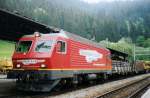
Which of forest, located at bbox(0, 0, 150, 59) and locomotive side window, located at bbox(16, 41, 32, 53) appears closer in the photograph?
locomotive side window, located at bbox(16, 41, 32, 53)

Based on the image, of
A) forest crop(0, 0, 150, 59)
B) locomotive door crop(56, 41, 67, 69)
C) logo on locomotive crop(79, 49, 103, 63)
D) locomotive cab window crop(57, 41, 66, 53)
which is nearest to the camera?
locomotive door crop(56, 41, 67, 69)

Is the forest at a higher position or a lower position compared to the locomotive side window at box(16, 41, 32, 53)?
higher

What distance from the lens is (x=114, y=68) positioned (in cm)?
2953

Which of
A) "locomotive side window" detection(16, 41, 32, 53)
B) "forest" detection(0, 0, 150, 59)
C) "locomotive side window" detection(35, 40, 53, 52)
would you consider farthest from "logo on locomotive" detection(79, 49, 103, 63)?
"forest" detection(0, 0, 150, 59)

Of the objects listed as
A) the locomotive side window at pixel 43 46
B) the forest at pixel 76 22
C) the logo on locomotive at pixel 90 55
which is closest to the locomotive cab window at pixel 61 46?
the locomotive side window at pixel 43 46

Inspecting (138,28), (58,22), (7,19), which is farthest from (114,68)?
(138,28)

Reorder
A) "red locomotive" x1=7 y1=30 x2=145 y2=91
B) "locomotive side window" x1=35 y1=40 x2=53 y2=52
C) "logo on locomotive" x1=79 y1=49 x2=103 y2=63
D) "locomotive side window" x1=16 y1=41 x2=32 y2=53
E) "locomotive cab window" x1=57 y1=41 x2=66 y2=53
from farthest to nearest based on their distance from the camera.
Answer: "logo on locomotive" x1=79 y1=49 x2=103 y2=63 → "locomotive side window" x1=16 y1=41 x2=32 y2=53 → "locomotive cab window" x1=57 y1=41 x2=66 y2=53 → "locomotive side window" x1=35 y1=40 x2=53 y2=52 → "red locomotive" x1=7 y1=30 x2=145 y2=91

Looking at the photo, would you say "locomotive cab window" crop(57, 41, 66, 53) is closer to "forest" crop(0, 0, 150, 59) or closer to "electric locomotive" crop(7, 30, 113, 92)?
"electric locomotive" crop(7, 30, 113, 92)

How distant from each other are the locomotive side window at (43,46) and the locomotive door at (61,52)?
0.47m

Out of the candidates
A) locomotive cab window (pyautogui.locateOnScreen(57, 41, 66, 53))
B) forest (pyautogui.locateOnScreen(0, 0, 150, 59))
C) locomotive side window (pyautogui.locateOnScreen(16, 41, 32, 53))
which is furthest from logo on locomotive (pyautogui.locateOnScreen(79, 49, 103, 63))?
forest (pyautogui.locateOnScreen(0, 0, 150, 59))

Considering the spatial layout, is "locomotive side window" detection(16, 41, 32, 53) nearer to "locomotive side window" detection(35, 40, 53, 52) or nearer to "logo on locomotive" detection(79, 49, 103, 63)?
"locomotive side window" detection(35, 40, 53, 52)

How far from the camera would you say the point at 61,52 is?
1627cm

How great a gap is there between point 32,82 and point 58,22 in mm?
110814

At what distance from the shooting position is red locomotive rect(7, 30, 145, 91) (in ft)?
49.1
